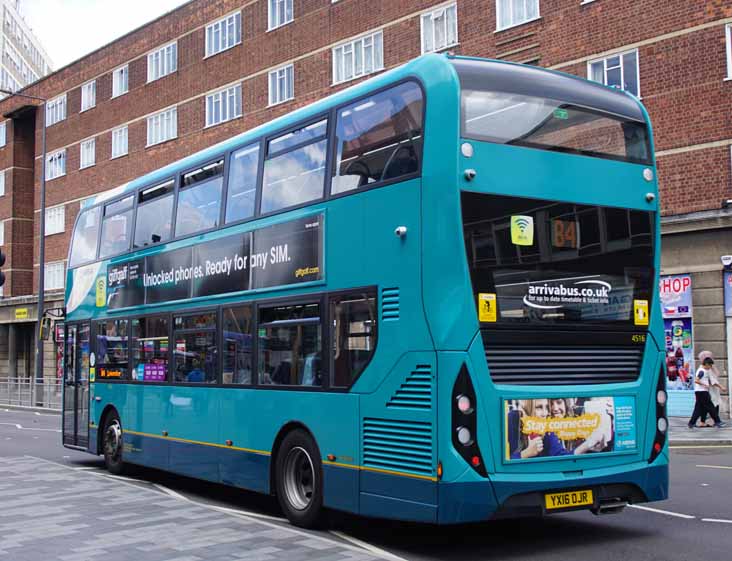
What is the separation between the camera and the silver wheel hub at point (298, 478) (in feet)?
30.2

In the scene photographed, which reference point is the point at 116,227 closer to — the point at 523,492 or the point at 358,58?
the point at 523,492

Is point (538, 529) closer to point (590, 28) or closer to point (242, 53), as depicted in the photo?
point (590, 28)

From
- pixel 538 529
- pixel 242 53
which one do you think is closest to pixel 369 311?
pixel 538 529

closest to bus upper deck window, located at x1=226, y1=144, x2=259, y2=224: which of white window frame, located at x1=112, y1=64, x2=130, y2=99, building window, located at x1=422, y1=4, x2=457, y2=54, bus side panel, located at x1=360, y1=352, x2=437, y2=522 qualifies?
bus side panel, located at x1=360, y1=352, x2=437, y2=522

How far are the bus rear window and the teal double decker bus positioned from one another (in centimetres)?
2

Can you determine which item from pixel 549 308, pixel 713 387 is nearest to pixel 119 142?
pixel 713 387

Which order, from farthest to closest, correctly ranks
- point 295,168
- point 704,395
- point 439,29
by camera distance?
point 439,29
point 704,395
point 295,168

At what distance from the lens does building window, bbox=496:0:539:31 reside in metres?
25.6

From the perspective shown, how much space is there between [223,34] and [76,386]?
2437 cm

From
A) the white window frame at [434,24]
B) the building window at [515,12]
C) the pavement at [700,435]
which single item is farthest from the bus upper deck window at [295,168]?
the white window frame at [434,24]

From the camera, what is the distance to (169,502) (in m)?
10.5

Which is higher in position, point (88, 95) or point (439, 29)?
point (88, 95)

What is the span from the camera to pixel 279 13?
34188 millimetres

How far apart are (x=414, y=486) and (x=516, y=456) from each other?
857 millimetres
